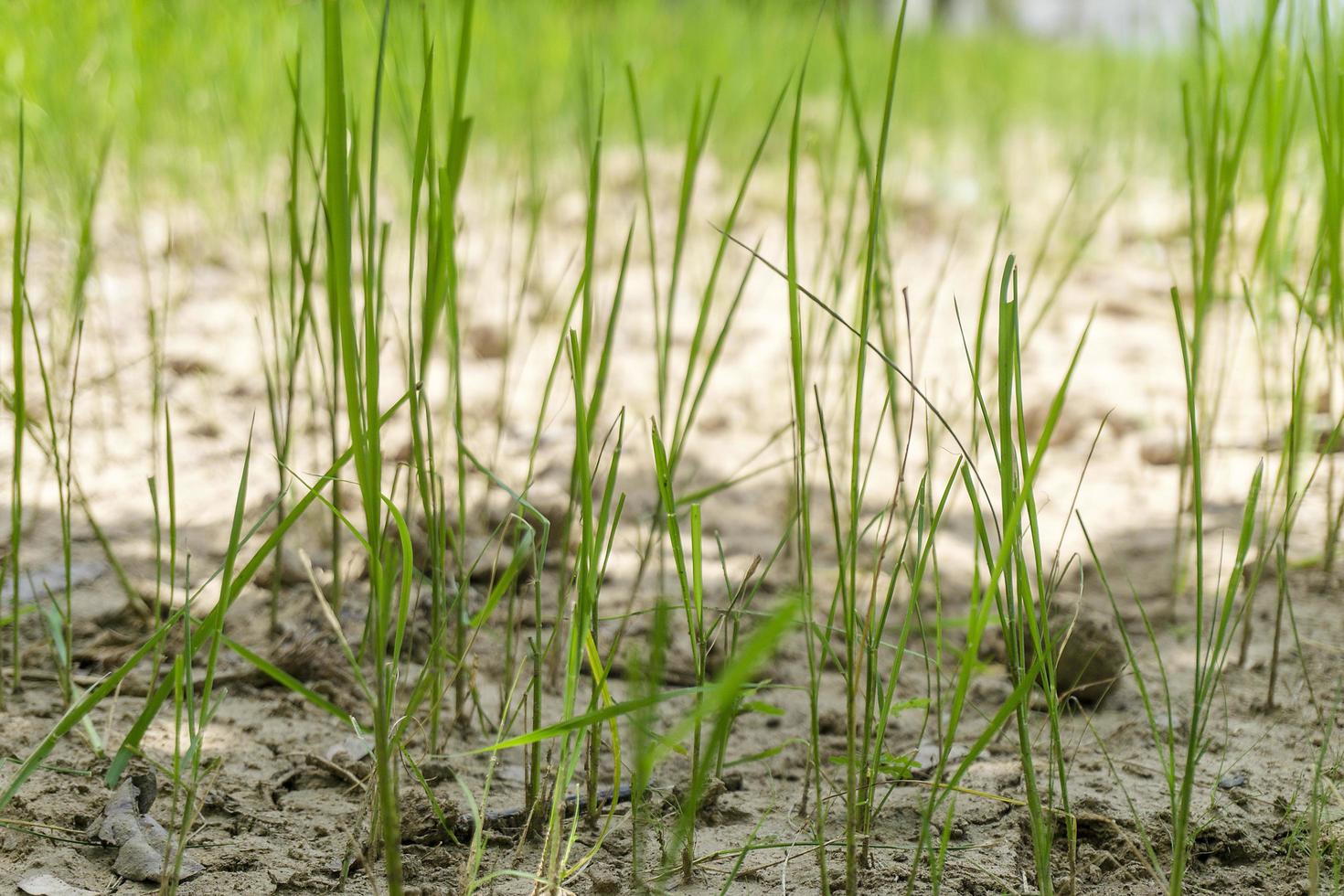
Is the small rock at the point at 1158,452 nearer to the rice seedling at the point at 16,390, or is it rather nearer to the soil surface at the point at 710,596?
the soil surface at the point at 710,596

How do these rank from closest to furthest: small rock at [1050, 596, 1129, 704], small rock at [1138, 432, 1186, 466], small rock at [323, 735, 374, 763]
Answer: small rock at [323, 735, 374, 763], small rock at [1050, 596, 1129, 704], small rock at [1138, 432, 1186, 466]

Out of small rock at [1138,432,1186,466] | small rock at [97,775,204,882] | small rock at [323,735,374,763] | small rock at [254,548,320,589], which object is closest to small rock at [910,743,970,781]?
small rock at [323,735,374,763]

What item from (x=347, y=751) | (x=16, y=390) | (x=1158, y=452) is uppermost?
(x=16, y=390)

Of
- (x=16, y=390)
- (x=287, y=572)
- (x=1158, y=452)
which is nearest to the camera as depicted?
(x=16, y=390)

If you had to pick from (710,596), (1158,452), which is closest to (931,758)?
(710,596)

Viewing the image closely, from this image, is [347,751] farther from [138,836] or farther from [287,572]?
[287,572]

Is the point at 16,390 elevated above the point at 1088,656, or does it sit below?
above

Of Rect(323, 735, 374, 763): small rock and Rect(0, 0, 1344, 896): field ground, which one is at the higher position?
Rect(0, 0, 1344, 896): field ground

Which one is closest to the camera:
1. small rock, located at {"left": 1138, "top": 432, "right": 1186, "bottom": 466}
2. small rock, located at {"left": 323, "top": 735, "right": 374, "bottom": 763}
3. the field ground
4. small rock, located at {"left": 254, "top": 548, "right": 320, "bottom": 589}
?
the field ground

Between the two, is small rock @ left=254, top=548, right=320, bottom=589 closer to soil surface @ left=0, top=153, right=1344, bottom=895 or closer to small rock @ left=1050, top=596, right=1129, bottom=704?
soil surface @ left=0, top=153, right=1344, bottom=895

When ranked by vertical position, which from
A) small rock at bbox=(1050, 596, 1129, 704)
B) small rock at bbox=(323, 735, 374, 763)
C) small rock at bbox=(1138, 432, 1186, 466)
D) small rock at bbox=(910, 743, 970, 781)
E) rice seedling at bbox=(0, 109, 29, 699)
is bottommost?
small rock at bbox=(323, 735, 374, 763)

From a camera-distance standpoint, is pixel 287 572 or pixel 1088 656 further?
pixel 287 572

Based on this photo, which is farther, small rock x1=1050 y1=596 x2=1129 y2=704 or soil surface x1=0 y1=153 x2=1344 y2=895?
small rock x1=1050 y1=596 x2=1129 y2=704

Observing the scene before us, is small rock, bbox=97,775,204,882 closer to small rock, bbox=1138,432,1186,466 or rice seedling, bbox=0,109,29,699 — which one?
rice seedling, bbox=0,109,29,699
